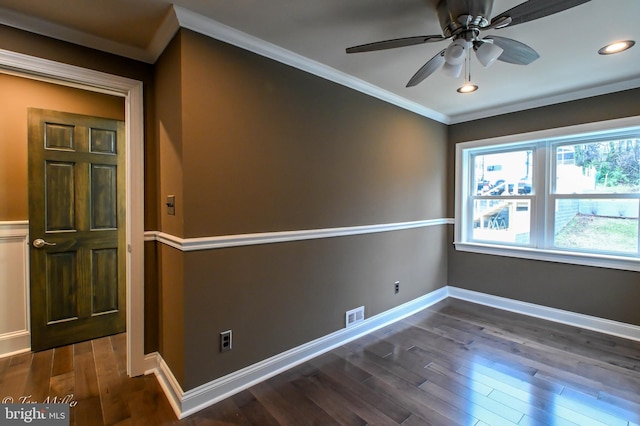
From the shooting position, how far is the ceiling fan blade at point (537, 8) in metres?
1.27

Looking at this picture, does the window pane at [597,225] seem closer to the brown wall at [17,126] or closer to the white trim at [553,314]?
the white trim at [553,314]

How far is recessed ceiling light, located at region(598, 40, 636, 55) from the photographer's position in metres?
2.11

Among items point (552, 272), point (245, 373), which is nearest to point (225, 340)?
point (245, 373)

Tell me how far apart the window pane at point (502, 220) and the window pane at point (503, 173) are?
137 millimetres

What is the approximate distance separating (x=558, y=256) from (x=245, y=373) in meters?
3.29

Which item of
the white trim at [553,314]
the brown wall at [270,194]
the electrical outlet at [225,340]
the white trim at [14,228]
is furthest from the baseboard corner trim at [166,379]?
the white trim at [553,314]

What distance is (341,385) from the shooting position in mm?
2131

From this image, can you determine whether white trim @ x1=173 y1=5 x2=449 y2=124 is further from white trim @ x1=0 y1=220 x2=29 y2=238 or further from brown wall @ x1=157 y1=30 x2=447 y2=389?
white trim @ x1=0 y1=220 x2=29 y2=238

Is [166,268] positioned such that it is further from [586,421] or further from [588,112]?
[588,112]

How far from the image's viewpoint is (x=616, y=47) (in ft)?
7.13

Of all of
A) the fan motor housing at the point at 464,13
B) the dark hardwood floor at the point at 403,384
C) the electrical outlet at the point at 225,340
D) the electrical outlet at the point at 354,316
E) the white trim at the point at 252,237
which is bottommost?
the dark hardwood floor at the point at 403,384

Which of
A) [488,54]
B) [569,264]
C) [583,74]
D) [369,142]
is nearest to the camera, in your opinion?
[488,54]

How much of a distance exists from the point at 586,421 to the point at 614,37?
2449 millimetres

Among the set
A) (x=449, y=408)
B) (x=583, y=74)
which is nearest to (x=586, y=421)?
(x=449, y=408)
